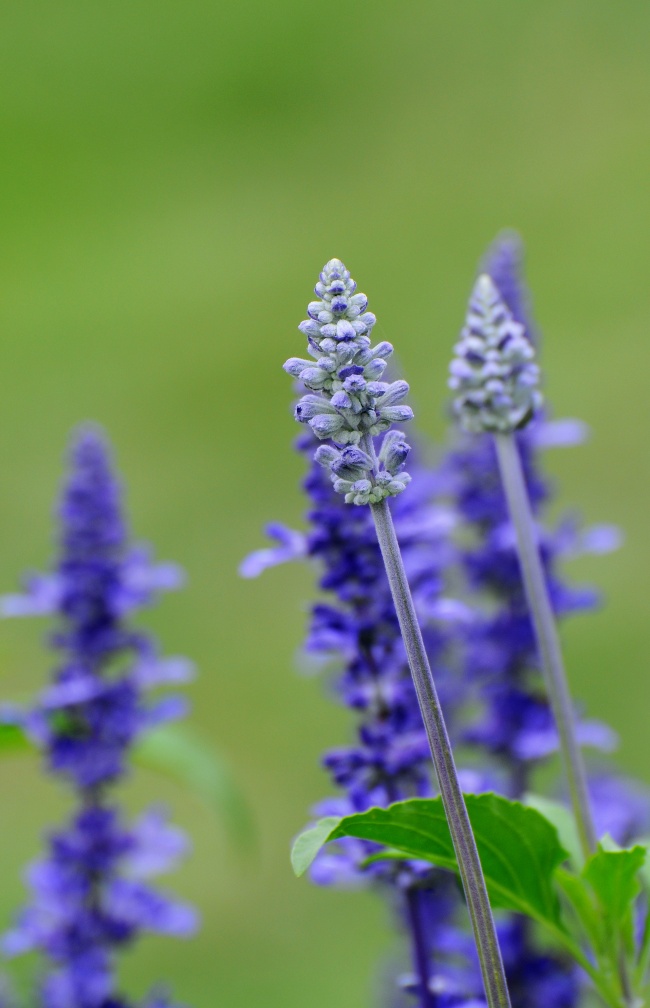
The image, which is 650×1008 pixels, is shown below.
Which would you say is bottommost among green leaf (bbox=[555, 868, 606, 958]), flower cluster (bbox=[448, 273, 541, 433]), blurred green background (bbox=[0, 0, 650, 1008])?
green leaf (bbox=[555, 868, 606, 958])

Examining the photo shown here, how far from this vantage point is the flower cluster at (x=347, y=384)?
34 centimetres

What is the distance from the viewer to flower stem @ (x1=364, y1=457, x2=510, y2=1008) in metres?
0.32

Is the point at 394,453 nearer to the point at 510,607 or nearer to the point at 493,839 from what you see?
the point at 493,839

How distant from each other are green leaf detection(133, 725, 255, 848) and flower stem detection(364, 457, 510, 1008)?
0.40m

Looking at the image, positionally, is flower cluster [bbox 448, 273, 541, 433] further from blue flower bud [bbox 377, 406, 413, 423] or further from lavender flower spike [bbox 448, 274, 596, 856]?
blue flower bud [bbox 377, 406, 413, 423]

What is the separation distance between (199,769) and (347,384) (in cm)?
45

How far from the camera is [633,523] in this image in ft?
9.27

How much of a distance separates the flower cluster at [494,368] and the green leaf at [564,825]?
19 cm

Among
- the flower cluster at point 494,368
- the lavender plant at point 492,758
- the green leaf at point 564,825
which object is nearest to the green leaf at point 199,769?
the lavender plant at point 492,758

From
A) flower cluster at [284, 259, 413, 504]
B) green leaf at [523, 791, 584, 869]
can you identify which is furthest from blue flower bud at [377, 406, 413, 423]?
green leaf at [523, 791, 584, 869]

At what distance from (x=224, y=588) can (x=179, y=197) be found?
1.30m

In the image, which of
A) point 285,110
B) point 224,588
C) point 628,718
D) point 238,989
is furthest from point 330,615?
point 285,110

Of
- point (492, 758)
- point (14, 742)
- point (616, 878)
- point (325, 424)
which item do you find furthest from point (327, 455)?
point (492, 758)

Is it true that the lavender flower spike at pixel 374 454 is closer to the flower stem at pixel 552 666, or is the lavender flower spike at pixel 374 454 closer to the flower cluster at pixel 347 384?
the flower cluster at pixel 347 384
